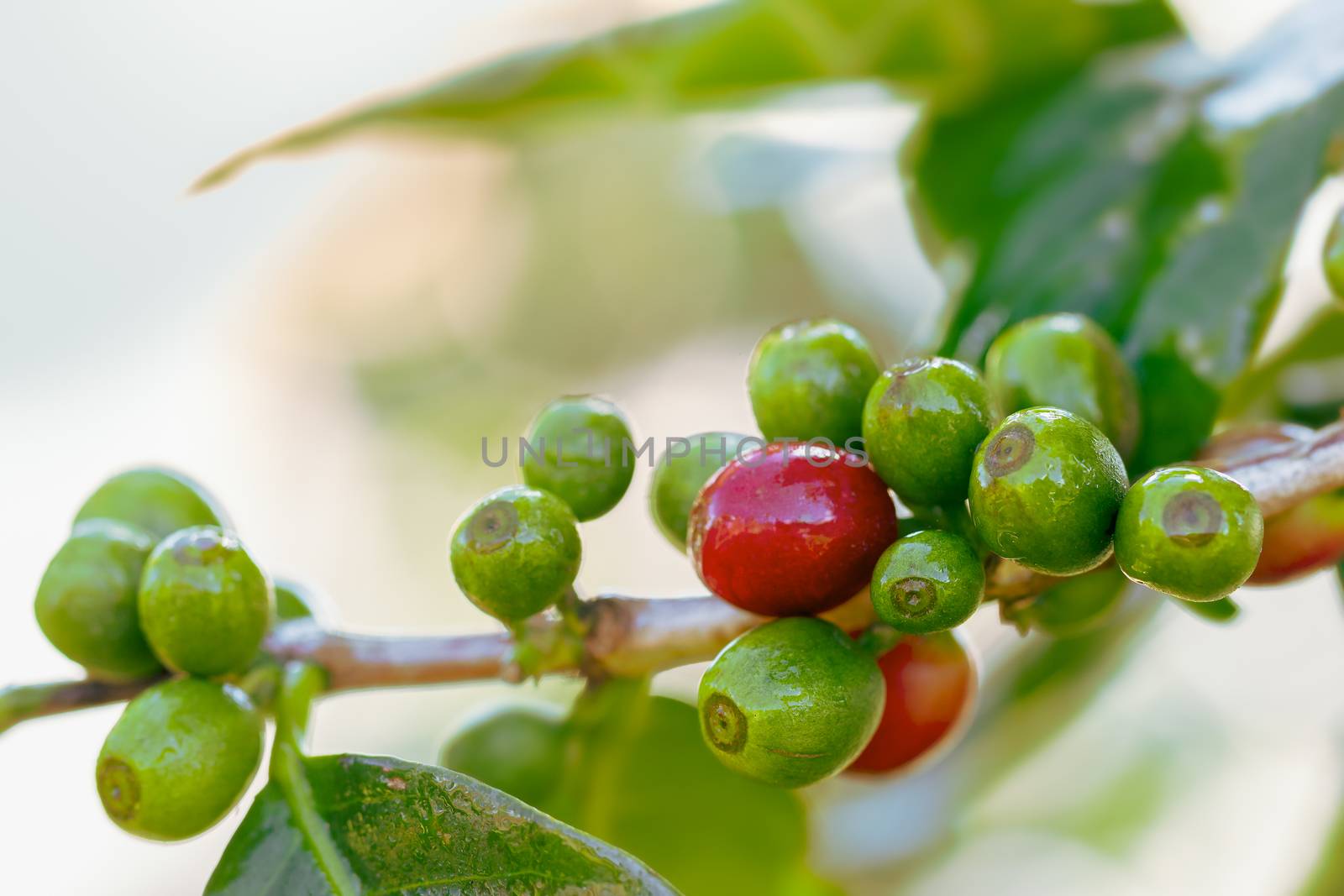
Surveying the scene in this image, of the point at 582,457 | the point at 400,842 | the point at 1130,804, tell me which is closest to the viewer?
the point at 400,842

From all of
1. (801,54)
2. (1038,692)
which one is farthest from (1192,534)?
(1038,692)

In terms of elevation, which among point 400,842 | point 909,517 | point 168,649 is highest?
point 909,517

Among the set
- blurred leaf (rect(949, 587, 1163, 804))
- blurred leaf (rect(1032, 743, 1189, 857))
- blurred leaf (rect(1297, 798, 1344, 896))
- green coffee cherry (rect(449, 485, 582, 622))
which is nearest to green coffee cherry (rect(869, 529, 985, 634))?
green coffee cherry (rect(449, 485, 582, 622))

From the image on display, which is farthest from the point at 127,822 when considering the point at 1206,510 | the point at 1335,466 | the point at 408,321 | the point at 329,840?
the point at 408,321

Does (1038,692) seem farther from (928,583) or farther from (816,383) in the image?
(928,583)

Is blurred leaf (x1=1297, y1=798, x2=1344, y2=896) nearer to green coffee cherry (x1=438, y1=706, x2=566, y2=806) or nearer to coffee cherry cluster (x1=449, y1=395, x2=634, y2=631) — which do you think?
green coffee cherry (x1=438, y1=706, x2=566, y2=806)

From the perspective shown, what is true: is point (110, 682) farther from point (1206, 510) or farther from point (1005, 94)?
point (1005, 94)

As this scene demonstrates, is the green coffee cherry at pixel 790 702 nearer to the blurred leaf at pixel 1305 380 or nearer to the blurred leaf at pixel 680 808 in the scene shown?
the blurred leaf at pixel 680 808
